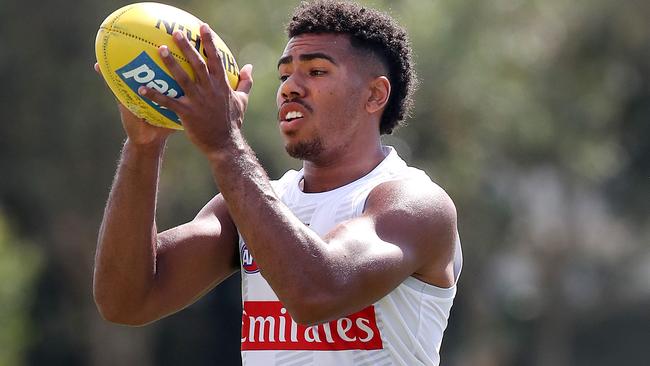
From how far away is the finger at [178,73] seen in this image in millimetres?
5070

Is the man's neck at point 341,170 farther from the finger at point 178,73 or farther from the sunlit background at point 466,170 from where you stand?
the sunlit background at point 466,170

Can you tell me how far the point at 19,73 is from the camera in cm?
2620

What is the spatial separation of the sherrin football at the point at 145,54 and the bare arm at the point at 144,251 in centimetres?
27

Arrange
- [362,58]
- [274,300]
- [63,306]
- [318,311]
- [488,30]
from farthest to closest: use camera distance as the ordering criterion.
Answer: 1. [488,30]
2. [63,306]
3. [362,58]
4. [274,300]
5. [318,311]

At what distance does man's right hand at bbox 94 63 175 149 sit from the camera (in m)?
5.72

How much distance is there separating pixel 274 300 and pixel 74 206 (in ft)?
71.1

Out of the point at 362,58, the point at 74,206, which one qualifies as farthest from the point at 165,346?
the point at 362,58

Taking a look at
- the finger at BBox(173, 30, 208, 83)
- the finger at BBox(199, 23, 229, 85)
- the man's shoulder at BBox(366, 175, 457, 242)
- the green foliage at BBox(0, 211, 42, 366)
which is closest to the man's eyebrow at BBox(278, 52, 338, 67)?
the man's shoulder at BBox(366, 175, 457, 242)

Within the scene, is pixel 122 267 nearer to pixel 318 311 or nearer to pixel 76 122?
pixel 318 311

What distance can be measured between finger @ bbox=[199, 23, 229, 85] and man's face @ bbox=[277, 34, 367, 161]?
30.6 inches

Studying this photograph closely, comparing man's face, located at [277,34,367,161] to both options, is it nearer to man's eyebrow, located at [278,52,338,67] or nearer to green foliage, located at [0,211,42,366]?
man's eyebrow, located at [278,52,338,67]

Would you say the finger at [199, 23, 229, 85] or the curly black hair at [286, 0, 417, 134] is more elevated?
the curly black hair at [286, 0, 417, 134]

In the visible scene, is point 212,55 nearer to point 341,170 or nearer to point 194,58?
point 194,58

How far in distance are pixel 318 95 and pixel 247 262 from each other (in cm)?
83
